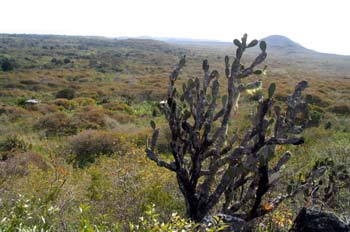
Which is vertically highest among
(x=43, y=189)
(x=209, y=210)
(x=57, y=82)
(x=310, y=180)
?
(x=310, y=180)

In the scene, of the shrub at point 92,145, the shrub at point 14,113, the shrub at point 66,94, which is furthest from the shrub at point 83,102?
the shrub at point 92,145

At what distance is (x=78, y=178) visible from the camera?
7.32 m

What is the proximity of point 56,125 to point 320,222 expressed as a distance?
12.0m

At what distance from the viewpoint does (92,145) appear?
37.2 ft

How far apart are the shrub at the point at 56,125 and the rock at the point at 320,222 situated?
36.1 ft

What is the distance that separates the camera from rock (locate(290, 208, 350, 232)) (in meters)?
3.69

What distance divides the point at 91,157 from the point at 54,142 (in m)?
1.98

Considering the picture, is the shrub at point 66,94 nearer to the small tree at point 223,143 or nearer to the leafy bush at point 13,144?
the leafy bush at point 13,144

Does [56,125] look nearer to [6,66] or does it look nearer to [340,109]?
[340,109]

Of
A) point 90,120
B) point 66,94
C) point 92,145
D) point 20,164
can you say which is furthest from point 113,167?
point 66,94

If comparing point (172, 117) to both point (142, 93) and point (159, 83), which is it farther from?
point (159, 83)

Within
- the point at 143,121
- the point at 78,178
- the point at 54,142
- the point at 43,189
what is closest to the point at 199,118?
the point at 43,189

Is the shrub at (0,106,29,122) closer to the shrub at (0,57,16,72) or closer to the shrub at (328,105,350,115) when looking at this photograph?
the shrub at (328,105,350,115)

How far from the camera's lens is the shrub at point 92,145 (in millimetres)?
11025
